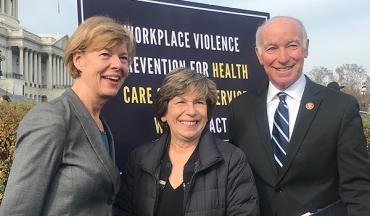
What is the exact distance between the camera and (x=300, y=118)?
9.19 feet

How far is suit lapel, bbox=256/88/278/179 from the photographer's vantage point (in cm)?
285

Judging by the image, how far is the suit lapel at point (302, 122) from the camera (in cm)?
276

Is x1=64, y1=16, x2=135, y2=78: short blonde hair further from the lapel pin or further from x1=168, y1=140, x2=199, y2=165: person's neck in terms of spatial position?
the lapel pin

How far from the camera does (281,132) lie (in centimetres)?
286

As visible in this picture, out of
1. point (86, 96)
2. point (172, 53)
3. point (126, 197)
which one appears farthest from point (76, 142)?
point (172, 53)

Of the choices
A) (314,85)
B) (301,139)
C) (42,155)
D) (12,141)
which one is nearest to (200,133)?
(301,139)

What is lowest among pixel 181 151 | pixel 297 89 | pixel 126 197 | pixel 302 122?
pixel 126 197

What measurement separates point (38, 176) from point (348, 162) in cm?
166

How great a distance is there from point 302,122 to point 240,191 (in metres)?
0.56

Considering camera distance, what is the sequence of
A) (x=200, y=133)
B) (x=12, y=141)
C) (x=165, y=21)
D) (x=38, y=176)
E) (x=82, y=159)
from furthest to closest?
(x=12, y=141) → (x=165, y=21) → (x=200, y=133) → (x=82, y=159) → (x=38, y=176)

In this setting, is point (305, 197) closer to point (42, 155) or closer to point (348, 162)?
point (348, 162)

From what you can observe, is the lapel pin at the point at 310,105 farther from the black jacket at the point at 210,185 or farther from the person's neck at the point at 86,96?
the person's neck at the point at 86,96

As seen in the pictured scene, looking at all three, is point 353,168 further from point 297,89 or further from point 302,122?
point 297,89

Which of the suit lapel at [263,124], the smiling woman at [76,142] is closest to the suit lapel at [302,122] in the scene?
the suit lapel at [263,124]
